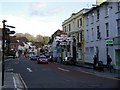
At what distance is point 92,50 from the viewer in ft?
165

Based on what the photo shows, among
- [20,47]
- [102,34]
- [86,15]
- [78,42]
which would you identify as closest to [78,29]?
[78,42]

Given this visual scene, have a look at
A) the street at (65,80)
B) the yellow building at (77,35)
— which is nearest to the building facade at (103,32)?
the yellow building at (77,35)

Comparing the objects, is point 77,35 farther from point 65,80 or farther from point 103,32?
point 65,80

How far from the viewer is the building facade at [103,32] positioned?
125ft

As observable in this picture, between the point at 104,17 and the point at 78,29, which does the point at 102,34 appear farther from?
the point at 78,29

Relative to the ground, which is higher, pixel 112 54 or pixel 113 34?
pixel 113 34

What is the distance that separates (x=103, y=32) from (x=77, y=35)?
2111 centimetres

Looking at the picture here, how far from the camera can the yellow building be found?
5990 centimetres

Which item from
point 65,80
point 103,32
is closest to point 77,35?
point 103,32

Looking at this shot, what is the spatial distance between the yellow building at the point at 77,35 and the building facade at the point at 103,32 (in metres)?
3.61

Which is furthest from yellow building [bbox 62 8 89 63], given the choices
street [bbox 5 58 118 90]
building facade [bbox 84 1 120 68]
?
street [bbox 5 58 118 90]

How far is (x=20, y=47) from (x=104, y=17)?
14679 cm

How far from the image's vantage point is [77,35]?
211ft

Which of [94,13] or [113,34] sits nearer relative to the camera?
[113,34]
